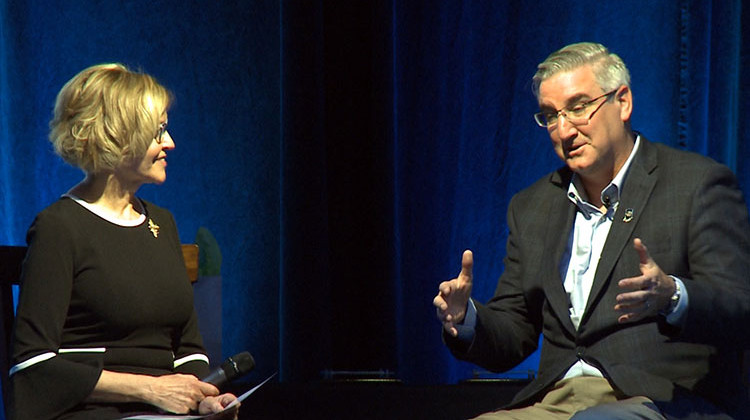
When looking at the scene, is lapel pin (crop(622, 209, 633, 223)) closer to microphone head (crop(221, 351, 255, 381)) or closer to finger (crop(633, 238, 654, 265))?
finger (crop(633, 238, 654, 265))

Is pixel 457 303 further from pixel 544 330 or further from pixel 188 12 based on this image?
pixel 188 12

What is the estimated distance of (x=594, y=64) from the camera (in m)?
2.30

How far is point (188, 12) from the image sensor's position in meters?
3.72

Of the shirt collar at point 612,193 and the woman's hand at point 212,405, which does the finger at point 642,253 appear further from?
the woman's hand at point 212,405

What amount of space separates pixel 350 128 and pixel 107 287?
4.33ft

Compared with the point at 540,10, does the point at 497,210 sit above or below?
below

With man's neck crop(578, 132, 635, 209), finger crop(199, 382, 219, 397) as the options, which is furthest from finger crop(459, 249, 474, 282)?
finger crop(199, 382, 219, 397)

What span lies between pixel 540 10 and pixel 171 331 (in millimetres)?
1896

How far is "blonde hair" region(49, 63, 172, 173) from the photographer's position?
7.01 ft

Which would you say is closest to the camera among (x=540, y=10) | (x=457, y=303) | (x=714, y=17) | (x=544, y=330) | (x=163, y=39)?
(x=457, y=303)

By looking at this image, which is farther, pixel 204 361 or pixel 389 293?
pixel 389 293

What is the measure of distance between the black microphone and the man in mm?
449

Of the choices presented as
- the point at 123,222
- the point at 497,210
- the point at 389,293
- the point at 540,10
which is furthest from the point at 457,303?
the point at 540,10

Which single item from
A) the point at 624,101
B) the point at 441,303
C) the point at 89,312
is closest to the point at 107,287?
the point at 89,312
